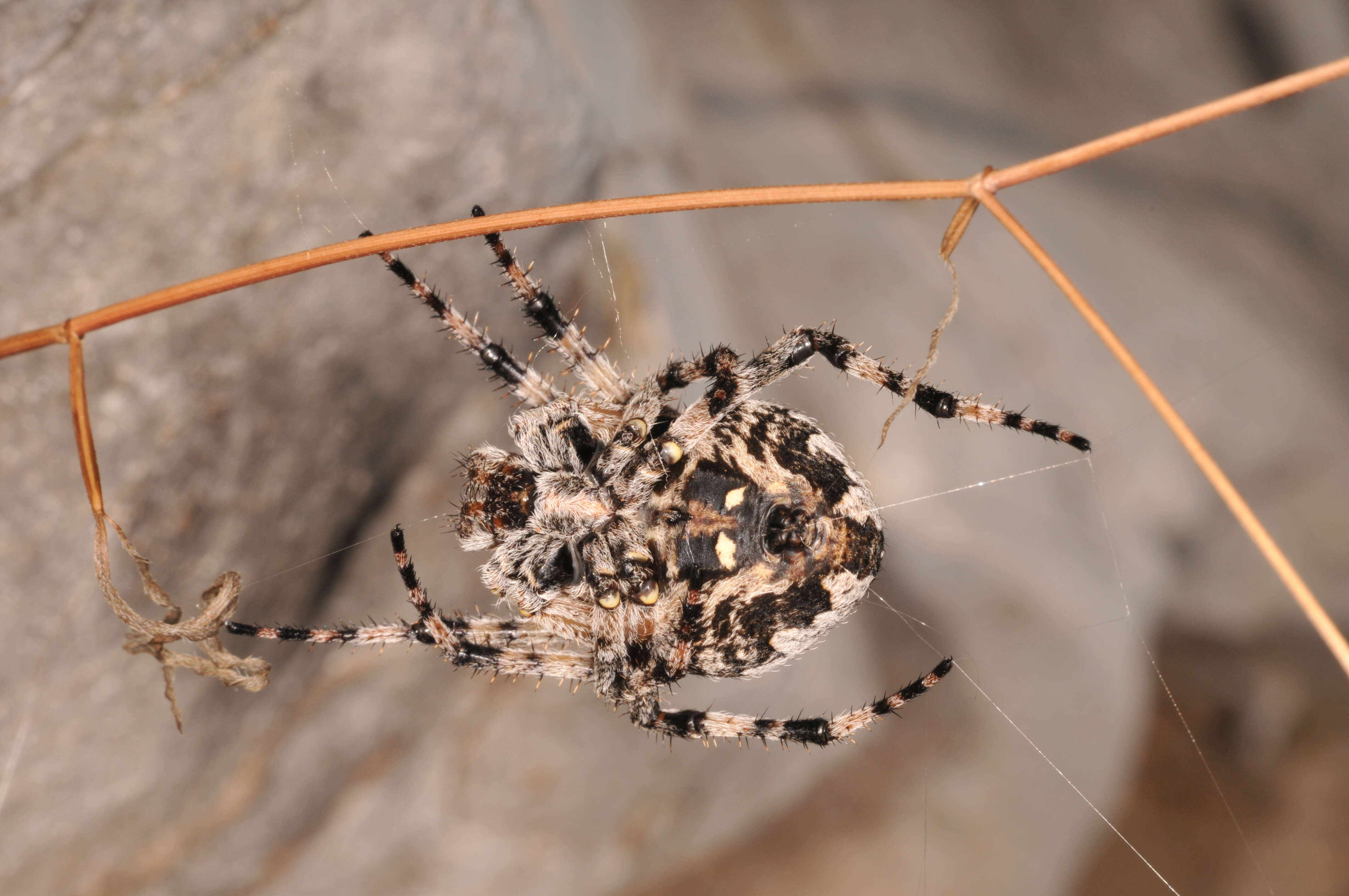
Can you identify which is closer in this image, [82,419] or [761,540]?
[82,419]

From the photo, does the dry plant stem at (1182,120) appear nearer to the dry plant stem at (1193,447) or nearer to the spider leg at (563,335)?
the dry plant stem at (1193,447)

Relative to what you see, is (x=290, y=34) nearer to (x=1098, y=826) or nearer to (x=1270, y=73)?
(x=1270, y=73)

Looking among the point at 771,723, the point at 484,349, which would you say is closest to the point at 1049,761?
the point at 771,723

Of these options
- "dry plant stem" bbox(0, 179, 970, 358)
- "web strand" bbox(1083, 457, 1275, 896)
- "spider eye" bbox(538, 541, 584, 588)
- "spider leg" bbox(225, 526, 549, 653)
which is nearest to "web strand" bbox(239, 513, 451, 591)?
"spider leg" bbox(225, 526, 549, 653)

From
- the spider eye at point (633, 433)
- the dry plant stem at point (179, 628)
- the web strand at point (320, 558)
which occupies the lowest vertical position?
the spider eye at point (633, 433)

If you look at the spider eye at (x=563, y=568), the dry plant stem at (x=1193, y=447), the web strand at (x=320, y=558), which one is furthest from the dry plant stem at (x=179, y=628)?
the dry plant stem at (x=1193, y=447)

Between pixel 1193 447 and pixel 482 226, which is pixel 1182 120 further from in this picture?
pixel 482 226

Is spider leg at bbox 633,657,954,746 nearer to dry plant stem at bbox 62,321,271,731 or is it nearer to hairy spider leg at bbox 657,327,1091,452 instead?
hairy spider leg at bbox 657,327,1091,452
